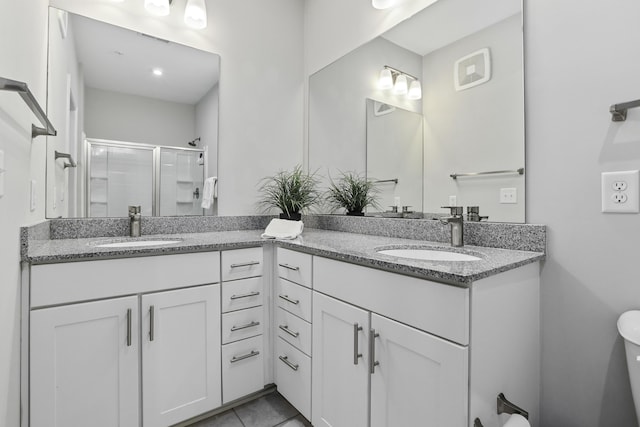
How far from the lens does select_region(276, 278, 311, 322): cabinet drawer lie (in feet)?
4.44

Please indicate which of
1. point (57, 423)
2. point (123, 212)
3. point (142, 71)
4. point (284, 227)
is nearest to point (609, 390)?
point (284, 227)

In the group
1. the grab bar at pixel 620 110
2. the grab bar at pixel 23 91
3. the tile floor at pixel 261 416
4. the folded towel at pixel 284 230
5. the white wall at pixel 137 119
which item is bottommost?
the tile floor at pixel 261 416

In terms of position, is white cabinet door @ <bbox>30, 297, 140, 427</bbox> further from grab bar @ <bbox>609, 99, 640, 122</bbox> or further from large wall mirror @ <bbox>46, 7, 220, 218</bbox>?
grab bar @ <bbox>609, 99, 640, 122</bbox>

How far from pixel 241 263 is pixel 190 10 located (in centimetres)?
142

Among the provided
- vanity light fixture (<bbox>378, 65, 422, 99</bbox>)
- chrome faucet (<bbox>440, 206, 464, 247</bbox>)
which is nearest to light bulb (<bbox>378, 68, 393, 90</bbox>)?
vanity light fixture (<bbox>378, 65, 422, 99</bbox>)

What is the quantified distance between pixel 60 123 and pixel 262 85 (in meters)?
1.13

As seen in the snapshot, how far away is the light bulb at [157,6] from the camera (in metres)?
1.67

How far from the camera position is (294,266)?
4.71ft

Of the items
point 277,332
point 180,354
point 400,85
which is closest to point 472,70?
point 400,85

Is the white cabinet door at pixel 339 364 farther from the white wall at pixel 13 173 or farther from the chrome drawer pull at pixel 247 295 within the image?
the white wall at pixel 13 173

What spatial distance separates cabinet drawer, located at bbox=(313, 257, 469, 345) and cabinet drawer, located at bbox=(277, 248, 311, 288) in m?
0.12

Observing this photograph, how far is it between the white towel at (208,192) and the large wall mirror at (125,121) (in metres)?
0.02

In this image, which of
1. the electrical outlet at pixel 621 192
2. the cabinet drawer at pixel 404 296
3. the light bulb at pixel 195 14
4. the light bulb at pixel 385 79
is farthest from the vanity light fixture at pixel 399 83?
the light bulb at pixel 195 14

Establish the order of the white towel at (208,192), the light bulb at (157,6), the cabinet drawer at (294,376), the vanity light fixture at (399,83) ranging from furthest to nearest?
1. the white towel at (208,192)
2. the light bulb at (157,6)
3. the vanity light fixture at (399,83)
4. the cabinet drawer at (294,376)
